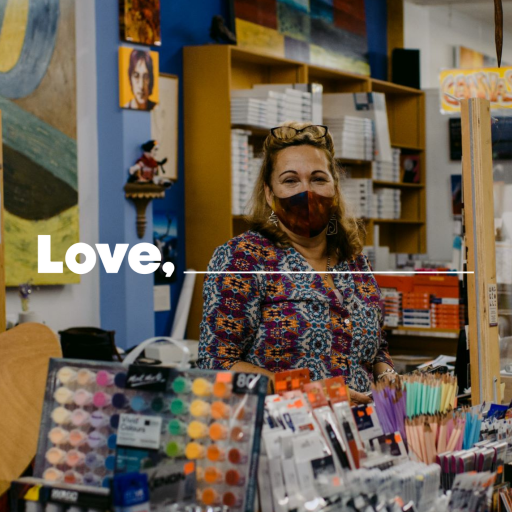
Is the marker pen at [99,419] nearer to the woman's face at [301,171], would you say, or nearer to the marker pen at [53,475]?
the marker pen at [53,475]

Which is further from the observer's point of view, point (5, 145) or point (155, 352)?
point (155, 352)

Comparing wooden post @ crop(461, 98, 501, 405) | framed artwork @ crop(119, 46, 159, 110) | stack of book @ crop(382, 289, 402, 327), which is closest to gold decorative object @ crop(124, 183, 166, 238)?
framed artwork @ crop(119, 46, 159, 110)

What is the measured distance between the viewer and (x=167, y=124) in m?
5.64

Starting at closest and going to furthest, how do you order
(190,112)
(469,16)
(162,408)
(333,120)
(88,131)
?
(162,408), (88,131), (190,112), (333,120), (469,16)

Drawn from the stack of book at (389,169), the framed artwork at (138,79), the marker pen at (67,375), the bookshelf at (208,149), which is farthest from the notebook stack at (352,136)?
the marker pen at (67,375)

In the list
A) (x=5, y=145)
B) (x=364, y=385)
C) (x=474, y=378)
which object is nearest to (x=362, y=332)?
(x=364, y=385)

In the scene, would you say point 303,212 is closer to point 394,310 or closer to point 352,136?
point 394,310

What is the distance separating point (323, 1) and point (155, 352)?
385 cm

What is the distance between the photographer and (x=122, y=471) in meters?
1.45

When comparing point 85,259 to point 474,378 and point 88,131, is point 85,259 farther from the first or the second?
point 474,378

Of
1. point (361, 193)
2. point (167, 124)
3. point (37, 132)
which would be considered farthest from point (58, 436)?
point (361, 193)

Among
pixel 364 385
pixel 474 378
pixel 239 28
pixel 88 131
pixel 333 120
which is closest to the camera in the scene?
pixel 474 378

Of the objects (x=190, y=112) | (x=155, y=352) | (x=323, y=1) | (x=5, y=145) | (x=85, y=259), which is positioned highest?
(x=323, y=1)

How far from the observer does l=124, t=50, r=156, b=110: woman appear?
499 centimetres
